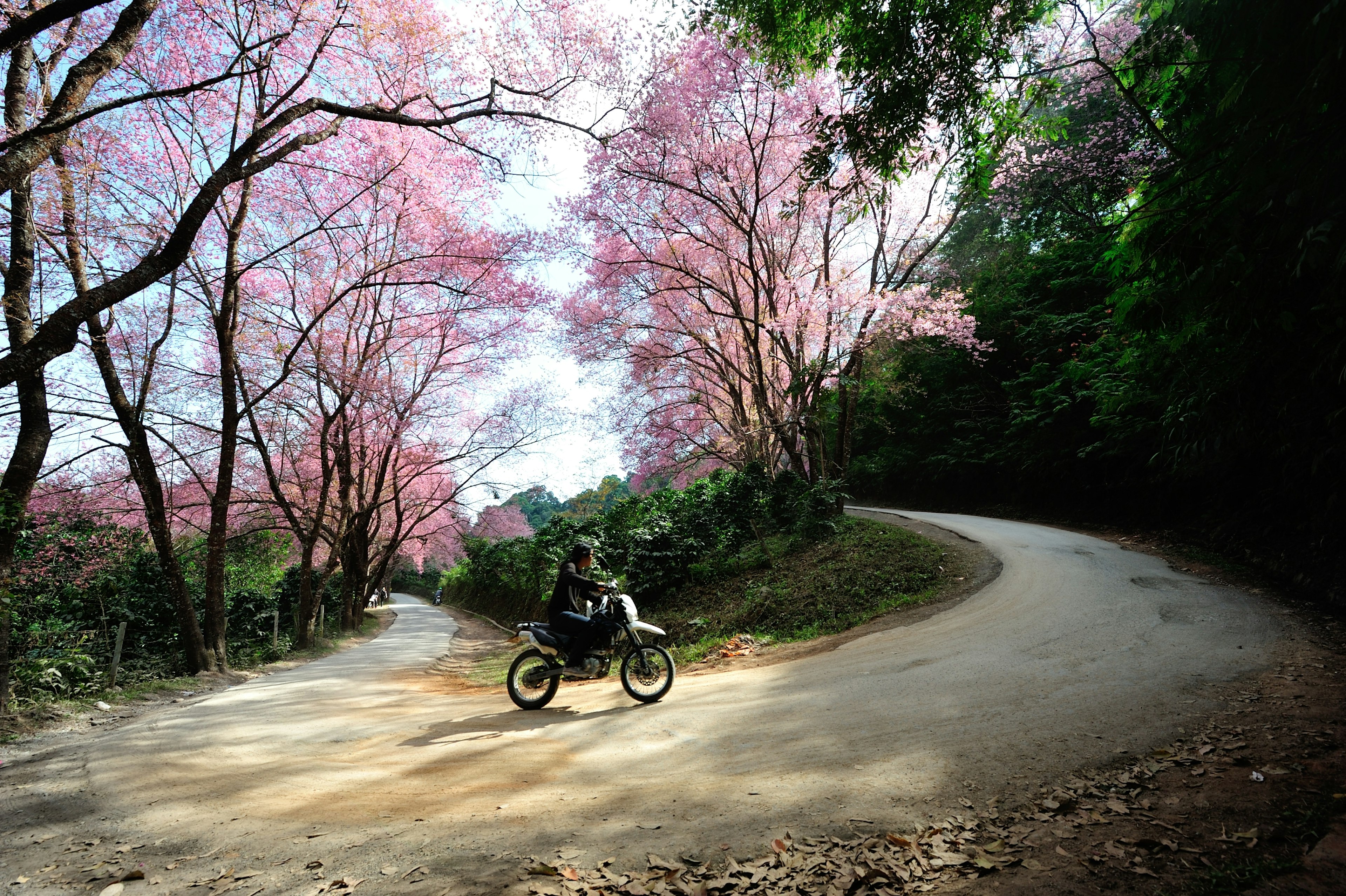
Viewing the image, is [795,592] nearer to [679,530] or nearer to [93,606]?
[679,530]

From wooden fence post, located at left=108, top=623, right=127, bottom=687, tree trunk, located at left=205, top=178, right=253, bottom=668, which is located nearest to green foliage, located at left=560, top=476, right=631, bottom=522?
tree trunk, located at left=205, top=178, right=253, bottom=668

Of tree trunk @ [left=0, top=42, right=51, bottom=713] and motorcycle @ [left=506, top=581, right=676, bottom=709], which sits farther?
motorcycle @ [left=506, top=581, right=676, bottom=709]

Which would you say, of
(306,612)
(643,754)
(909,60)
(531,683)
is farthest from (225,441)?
(909,60)

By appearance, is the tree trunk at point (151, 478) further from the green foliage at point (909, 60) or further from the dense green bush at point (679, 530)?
the green foliage at point (909, 60)

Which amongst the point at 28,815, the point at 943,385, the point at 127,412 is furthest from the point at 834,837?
the point at 943,385

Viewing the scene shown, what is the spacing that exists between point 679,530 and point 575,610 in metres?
7.15

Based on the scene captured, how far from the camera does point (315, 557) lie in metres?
22.9

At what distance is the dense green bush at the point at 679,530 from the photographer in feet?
40.8

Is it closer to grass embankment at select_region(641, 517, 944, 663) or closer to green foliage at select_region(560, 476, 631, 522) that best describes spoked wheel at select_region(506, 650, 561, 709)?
grass embankment at select_region(641, 517, 944, 663)

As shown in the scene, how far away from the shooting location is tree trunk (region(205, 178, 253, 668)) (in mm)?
9367

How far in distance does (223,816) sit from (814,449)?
42.2ft

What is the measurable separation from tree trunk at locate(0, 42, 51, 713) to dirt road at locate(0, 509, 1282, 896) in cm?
180

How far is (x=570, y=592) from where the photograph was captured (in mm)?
6098

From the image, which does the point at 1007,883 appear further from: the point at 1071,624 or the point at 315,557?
the point at 315,557
